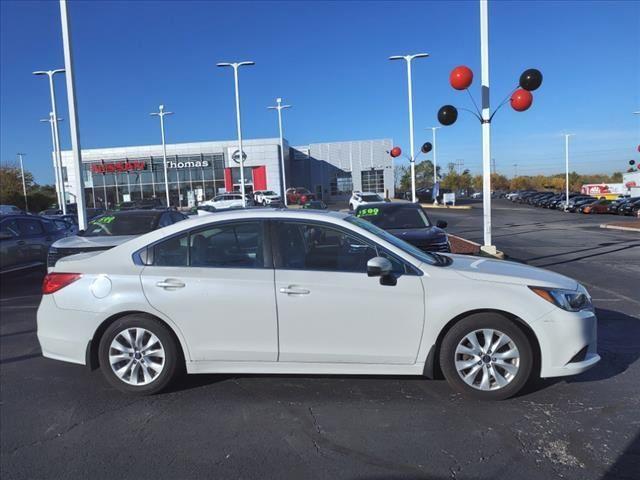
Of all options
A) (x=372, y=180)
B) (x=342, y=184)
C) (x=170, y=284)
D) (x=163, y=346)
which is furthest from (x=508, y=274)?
(x=342, y=184)

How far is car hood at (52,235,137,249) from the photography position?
8252 millimetres

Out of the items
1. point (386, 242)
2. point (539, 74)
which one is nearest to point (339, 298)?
point (386, 242)

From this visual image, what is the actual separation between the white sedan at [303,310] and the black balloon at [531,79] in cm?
871

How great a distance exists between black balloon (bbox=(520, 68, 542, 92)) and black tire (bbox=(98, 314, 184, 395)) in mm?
10603

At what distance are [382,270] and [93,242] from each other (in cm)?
615

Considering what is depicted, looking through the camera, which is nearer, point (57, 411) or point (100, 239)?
point (57, 411)

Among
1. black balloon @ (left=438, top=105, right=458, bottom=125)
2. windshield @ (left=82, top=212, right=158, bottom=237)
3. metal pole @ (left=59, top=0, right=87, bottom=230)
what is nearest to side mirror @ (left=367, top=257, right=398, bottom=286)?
windshield @ (left=82, top=212, right=158, bottom=237)

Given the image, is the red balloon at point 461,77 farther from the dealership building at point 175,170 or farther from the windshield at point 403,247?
the dealership building at point 175,170

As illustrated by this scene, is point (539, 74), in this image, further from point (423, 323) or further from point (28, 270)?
point (28, 270)

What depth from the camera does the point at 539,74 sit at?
38.4 feet

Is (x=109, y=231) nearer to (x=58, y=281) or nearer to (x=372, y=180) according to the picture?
(x=58, y=281)

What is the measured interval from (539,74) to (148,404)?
36.4ft

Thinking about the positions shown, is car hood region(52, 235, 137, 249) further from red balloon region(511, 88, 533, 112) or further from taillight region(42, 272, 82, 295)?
red balloon region(511, 88, 533, 112)

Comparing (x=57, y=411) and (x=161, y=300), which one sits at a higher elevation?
(x=161, y=300)
